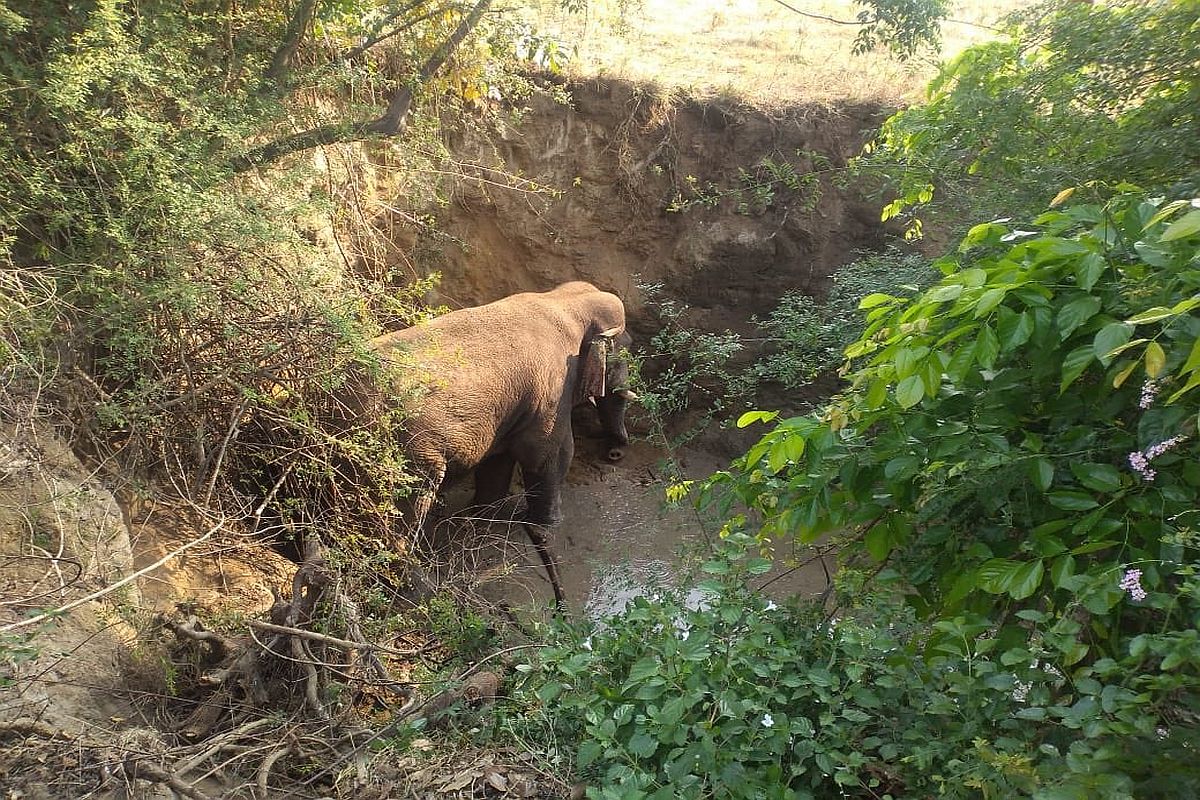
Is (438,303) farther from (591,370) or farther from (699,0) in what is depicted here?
(699,0)

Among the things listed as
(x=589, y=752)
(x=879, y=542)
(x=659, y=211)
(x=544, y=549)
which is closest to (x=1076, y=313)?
(x=879, y=542)

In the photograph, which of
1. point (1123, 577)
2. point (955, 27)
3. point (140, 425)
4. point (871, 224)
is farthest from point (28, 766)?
point (955, 27)

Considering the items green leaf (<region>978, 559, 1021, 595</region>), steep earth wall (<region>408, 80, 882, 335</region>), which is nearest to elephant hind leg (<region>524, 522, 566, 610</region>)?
steep earth wall (<region>408, 80, 882, 335</region>)

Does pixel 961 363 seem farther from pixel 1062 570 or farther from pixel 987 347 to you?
pixel 1062 570

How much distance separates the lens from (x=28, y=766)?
2219 millimetres

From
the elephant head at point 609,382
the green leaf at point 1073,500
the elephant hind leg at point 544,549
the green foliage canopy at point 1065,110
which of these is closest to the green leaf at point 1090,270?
the green leaf at point 1073,500

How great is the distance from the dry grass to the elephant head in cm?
258

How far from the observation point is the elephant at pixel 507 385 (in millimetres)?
4652

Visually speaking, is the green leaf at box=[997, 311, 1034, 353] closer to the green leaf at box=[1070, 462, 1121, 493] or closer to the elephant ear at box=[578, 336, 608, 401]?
the green leaf at box=[1070, 462, 1121, 493]

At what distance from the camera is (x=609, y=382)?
7164 mm

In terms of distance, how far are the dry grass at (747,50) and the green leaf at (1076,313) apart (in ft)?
17.2

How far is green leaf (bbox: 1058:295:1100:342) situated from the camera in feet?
5.25

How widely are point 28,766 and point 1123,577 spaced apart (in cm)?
291

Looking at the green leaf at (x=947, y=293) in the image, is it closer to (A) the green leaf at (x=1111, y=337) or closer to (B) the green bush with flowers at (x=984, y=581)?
(B) the green bush with flowers at (x=984, y=581)
